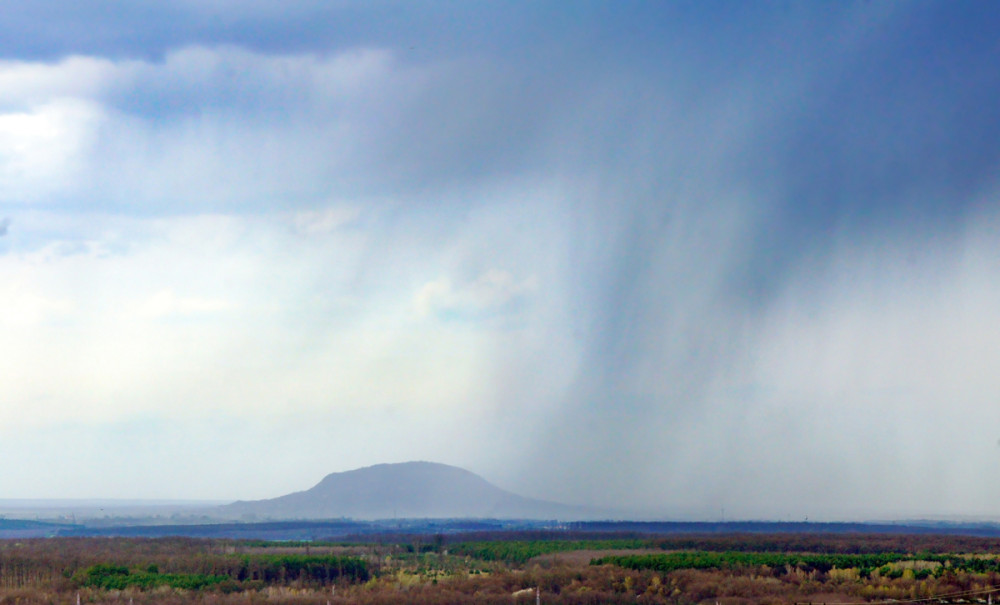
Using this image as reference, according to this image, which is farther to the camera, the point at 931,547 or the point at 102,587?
the point at 931,547

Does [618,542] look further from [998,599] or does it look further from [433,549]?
[998,599]

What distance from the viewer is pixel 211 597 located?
66625 millimetres

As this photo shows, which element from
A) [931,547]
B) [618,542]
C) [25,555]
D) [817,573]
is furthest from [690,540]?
[25,555]

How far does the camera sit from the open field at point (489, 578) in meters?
63.6

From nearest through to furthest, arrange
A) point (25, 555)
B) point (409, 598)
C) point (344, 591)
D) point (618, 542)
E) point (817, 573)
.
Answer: point (409, 598) < point (344, 591) < point (817, 573) < point (25, 555) < point (618, 542)

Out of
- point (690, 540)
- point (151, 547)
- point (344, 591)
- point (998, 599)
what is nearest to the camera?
point (998, 599)

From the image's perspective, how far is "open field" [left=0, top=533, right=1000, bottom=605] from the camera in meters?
63.6

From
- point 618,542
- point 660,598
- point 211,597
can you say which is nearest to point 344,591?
point 211,597

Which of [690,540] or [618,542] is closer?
[690,540]

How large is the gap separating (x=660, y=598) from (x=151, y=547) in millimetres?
78098

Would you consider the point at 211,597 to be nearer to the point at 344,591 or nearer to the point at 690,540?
the point at 344,591

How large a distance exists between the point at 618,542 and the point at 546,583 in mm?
77954

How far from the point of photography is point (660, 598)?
65250 mm

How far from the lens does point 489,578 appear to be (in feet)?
248
